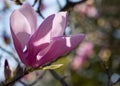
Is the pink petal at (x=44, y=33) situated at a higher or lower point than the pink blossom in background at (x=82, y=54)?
higher

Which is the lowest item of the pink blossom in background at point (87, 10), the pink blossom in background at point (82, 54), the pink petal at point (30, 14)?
the pink blossom in background at point (82, 54)

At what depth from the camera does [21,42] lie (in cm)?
95

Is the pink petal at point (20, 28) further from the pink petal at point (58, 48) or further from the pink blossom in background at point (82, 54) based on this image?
the pink blossom in background at point (82, 54)

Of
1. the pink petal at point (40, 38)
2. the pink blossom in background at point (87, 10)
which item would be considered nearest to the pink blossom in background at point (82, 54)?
the pink blossom in background at point (87, 10)

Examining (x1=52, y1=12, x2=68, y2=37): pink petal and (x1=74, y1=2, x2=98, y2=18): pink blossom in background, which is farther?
(x1=74, y1=2, x2=98, y2=18): pink blossom in background

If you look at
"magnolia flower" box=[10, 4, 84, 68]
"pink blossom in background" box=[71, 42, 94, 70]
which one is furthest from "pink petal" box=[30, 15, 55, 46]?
"pink blossom in background" box=[71, 42, 94, 70]

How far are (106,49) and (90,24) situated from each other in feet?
0.72

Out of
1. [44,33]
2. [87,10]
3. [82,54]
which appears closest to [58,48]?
[44,33]

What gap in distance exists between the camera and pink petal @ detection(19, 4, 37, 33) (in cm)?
92

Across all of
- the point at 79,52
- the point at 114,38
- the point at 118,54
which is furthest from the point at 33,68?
the point at 114,38

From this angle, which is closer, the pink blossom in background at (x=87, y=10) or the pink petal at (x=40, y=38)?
the pink petal at (x=40, y=38)

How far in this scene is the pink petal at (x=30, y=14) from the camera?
924 mm

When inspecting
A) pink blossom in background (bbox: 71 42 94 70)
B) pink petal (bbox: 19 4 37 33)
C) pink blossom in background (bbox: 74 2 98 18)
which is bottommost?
pink blossom in background (bbox: 71 42 94 70)

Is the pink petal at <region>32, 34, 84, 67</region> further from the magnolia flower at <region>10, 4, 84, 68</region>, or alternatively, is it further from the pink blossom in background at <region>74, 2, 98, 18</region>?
the pink blossom in background at <region>74, 2, 98, 18</region>
